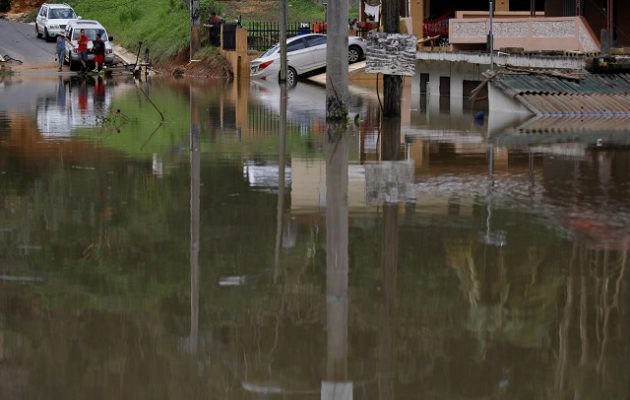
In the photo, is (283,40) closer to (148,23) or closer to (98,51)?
(98,51)

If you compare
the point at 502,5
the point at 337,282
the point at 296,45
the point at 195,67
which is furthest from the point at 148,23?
the point at 337,282

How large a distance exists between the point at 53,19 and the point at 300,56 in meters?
21.3

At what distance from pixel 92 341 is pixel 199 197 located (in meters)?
6.19

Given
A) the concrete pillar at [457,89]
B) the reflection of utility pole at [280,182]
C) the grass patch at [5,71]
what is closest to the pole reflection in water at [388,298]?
the reflection of utility pole at [280,182]

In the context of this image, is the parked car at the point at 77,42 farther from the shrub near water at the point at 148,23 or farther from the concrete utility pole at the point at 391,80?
the concrete utility pole at the point at 391,80

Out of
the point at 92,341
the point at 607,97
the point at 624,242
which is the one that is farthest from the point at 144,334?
the point at 607,97

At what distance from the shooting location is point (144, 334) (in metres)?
8.58

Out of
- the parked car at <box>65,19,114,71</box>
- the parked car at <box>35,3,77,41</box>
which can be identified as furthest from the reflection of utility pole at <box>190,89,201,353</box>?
the parked car at <box>35,3,77,41</box>

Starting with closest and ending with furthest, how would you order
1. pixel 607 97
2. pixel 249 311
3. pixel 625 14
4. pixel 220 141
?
pixel 249 311
pixel 220 141
pixel 607 97
pixel 625 14

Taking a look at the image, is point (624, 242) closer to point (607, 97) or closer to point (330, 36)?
point (330, 36)

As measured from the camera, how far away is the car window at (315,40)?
47969 mm

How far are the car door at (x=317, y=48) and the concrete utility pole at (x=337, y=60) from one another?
910 inches

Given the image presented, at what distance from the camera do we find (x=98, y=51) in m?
53.5

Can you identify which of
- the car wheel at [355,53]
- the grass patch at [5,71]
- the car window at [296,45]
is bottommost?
the grass patch at [5,71]
